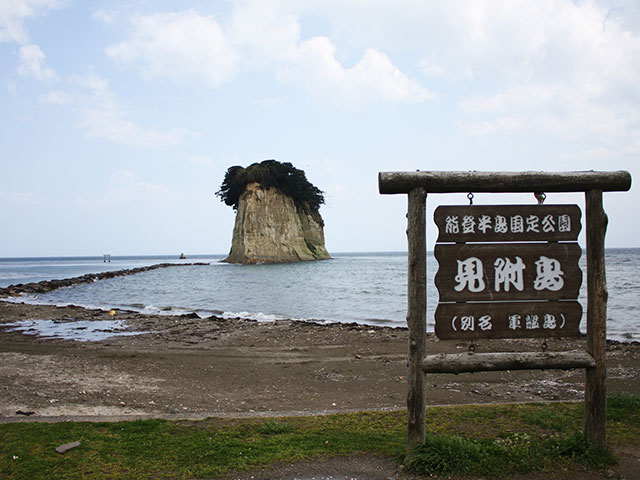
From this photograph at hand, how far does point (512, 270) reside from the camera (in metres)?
4.33

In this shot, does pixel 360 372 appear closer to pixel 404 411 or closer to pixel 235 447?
pixel 404 411

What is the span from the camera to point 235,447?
444 centimetres

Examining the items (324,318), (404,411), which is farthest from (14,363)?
(324,318)

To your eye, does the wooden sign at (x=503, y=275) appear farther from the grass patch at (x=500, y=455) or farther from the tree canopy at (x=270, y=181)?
the tree canopy at (x=270, y=181)

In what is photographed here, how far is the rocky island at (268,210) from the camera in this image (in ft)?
247

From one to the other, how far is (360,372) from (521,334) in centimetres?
541

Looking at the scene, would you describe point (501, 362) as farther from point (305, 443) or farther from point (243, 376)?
point (243, 376)

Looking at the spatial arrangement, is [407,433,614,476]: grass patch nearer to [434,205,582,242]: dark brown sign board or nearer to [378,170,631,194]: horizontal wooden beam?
[434,205,582,242]: dark brown sign board

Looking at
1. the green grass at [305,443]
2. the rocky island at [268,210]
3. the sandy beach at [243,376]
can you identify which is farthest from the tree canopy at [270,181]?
the green grass at [305,443]

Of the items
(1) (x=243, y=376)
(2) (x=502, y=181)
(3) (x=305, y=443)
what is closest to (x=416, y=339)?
(3) (x=305, y=443)

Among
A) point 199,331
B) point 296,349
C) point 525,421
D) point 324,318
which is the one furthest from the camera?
point 324,318

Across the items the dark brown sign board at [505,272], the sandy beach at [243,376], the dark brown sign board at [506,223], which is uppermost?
the dark brown sign board at [506,223]

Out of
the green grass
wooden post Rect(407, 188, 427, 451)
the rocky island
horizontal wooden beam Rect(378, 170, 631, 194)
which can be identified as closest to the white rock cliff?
the rocky island

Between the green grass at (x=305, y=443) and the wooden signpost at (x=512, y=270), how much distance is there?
0.51 m
